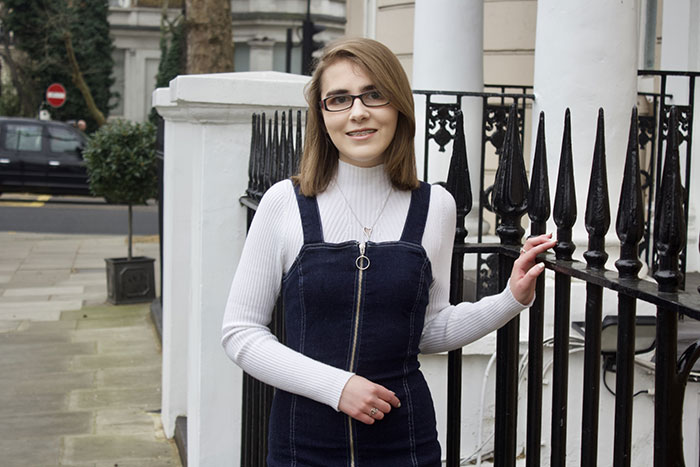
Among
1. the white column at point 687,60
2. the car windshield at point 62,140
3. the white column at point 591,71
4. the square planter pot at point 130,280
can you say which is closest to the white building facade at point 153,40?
the car windshield at point 62,140

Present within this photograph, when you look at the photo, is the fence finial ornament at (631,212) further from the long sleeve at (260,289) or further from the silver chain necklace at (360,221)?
the long sleeve at (260,289)

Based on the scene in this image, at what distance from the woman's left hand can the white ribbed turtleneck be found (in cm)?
3

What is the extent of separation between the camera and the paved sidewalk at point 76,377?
5.19 metres

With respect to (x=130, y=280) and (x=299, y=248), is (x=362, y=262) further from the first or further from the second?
(x=130, y=280)

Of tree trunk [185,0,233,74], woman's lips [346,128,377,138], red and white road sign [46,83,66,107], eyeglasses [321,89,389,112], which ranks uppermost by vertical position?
red and white road sign [46,83,66,107]

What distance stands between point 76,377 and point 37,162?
16123 millimetres

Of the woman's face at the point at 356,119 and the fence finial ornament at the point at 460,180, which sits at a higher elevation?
the woman's face at the point at 356,119

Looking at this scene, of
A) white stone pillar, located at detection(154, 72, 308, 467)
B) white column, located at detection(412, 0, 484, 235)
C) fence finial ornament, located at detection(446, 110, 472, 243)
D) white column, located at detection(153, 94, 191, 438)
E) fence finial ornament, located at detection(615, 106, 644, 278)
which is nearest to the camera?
fence finial ornament, located at detection(615, 106, 644, 278)

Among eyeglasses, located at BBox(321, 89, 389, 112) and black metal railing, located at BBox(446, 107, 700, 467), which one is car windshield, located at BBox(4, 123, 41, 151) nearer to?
black metal railing, located at BBox(446, 107, 700, 467)

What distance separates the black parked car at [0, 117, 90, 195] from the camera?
21734 millimetres

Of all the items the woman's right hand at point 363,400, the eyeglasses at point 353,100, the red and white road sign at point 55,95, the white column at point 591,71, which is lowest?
the woman's right hand at point 363,400

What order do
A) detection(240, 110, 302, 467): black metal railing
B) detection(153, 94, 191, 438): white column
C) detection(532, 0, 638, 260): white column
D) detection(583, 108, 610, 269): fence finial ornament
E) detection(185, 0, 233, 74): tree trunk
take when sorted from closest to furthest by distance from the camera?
detection(583, 108, 610, 269): fence finial ornament → detection(240, 110, 302, 467): black metal railing → detection(532, 0, 638, 260): white column → detection(153, 94, 191, 438): white column → detection(185, 0, 233, 74): tree trunk

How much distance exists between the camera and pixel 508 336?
91.7 inches

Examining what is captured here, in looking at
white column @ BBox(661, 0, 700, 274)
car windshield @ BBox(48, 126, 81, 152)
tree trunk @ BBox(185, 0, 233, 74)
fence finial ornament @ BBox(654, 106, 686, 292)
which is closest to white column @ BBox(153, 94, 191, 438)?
white column @ BBox(661, 0, 700, 274)
